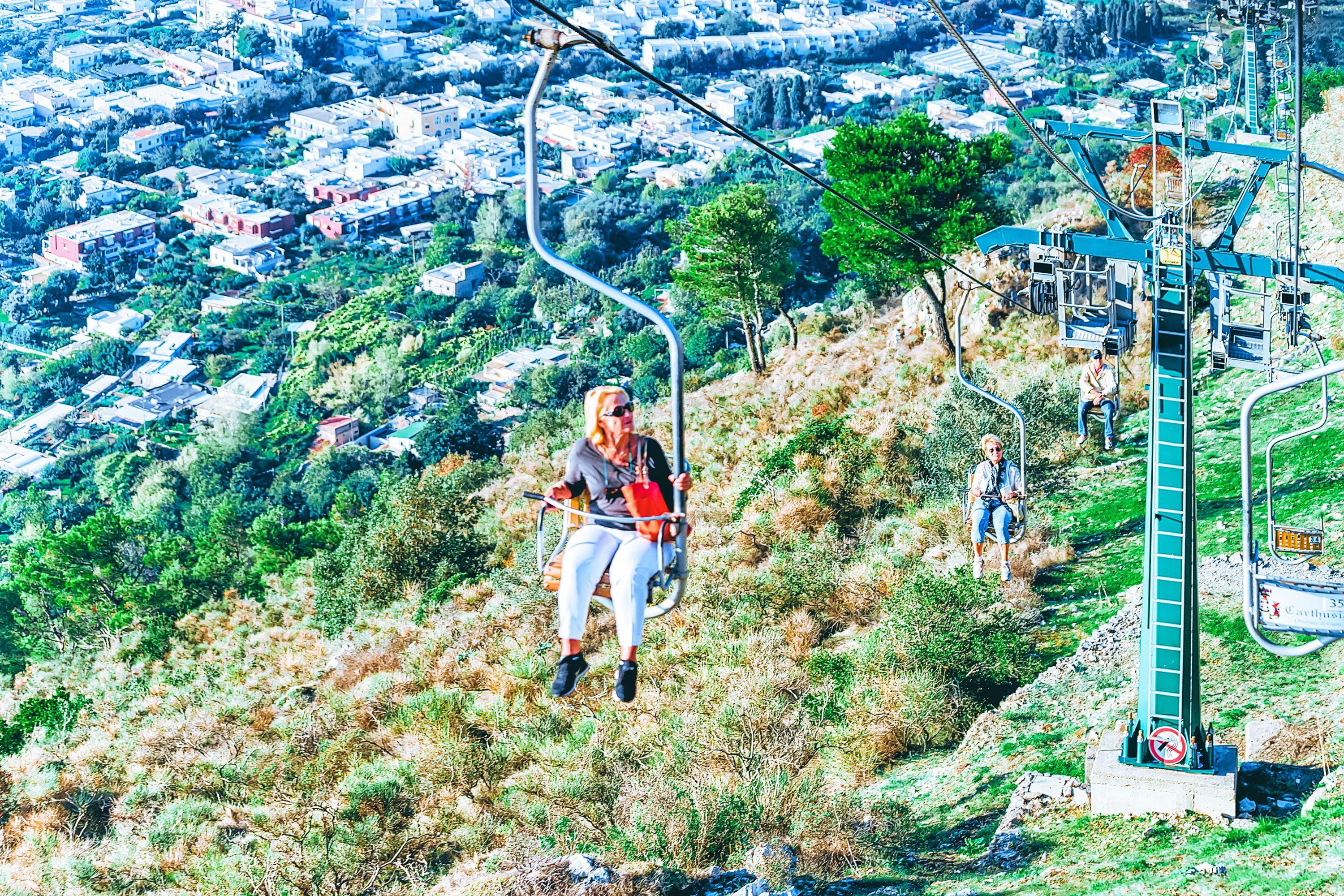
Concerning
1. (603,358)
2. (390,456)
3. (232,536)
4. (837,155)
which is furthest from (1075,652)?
(603,358)

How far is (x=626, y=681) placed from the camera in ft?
25.7

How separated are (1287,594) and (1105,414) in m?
5.39

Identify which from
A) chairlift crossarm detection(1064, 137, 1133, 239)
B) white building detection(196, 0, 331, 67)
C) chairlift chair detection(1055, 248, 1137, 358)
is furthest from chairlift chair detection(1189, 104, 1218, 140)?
white building detection(196, 0, 331, 67)

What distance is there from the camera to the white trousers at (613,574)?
7672 millimetres

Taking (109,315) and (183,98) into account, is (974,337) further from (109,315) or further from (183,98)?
(183,98)

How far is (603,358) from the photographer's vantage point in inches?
2051

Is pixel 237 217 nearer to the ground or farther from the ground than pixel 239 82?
nearer to the ground

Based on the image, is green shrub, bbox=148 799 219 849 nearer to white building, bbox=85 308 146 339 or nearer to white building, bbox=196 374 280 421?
white building, bbox=196 374 280 421

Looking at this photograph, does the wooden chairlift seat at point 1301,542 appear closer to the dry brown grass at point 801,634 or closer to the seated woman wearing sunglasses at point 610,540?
the seated woman wearing sunglasses at point 610,540

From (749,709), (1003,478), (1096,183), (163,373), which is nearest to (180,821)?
(749,709)

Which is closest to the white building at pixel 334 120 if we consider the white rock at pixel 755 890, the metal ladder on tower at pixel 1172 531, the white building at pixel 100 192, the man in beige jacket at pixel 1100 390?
the white building at pixel 100 192

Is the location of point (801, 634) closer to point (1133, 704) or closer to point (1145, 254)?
point (1133, 704)

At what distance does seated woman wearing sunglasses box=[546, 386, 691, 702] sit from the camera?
770 cm

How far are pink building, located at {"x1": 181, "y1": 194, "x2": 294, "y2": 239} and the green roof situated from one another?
2545cm
